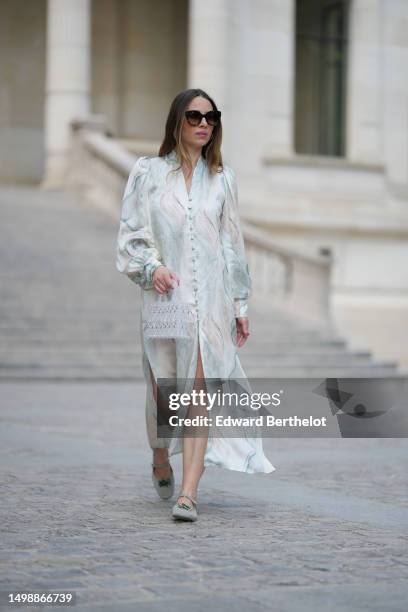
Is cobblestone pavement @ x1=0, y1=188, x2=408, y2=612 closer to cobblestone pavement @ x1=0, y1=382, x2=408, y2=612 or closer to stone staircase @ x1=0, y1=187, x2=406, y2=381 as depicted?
cobblestone pavement @ x1=0, y1=382, x2=408, y2=612

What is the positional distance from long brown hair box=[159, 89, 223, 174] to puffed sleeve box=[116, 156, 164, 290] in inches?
5.4

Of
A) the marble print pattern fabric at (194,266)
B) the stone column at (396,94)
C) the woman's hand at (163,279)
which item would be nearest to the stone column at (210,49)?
the stone column at (396,94)

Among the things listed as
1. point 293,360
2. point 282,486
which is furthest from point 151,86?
point 282,486

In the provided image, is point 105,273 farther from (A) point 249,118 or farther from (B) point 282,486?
(B) point 282,486

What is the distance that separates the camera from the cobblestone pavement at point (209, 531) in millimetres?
4430

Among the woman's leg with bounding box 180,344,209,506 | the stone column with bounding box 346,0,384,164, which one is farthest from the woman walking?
the stone column with bounding box 346,0,384,164

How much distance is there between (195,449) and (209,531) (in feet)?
1.39

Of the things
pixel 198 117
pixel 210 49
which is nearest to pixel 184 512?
pixel 198 117

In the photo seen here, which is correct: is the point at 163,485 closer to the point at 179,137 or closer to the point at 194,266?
the point at 194,266

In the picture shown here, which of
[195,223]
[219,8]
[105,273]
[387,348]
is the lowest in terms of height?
[387,348]

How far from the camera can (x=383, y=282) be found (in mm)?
28984

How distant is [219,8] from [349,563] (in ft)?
76.3

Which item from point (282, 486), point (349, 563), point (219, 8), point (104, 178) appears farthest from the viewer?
point (219, 8)

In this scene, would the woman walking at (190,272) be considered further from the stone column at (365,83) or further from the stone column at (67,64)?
the stone column at (365,83)
